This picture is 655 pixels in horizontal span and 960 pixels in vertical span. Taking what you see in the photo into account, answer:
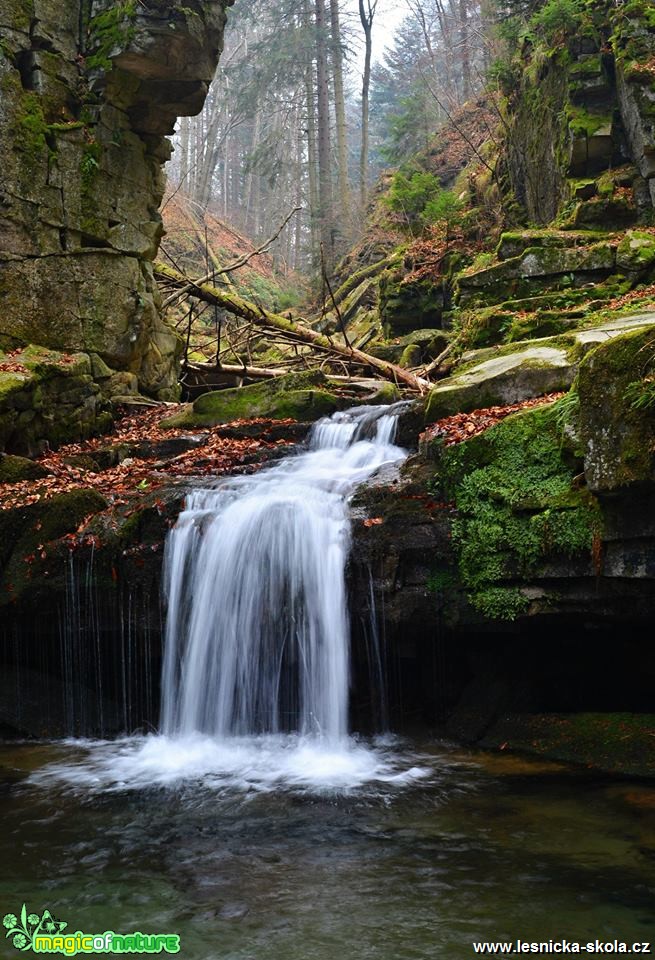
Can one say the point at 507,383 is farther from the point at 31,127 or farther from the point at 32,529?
the point at 31,127

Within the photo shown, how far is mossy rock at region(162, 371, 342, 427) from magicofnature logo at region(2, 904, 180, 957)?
28.3ft

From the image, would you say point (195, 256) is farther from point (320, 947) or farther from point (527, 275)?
point (320, 947)

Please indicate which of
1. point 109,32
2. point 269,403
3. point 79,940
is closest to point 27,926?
point 79,940

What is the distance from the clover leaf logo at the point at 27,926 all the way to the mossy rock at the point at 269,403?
28.0 ft

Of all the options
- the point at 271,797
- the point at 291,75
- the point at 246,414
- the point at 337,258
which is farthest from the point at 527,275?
the point at 291,75

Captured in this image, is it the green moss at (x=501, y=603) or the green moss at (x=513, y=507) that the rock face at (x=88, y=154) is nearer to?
the green moss at (x=513, y=507)

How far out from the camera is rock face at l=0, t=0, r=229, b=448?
38.3 ft

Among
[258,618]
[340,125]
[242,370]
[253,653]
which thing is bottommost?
[253,653]

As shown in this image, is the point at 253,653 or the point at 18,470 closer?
the point at 253,653

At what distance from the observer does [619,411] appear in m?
5.51

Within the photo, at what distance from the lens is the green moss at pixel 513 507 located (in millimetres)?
6152

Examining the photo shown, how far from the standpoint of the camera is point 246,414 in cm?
1195

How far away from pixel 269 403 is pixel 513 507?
6.20 metres

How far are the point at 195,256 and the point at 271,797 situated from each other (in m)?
27.2
